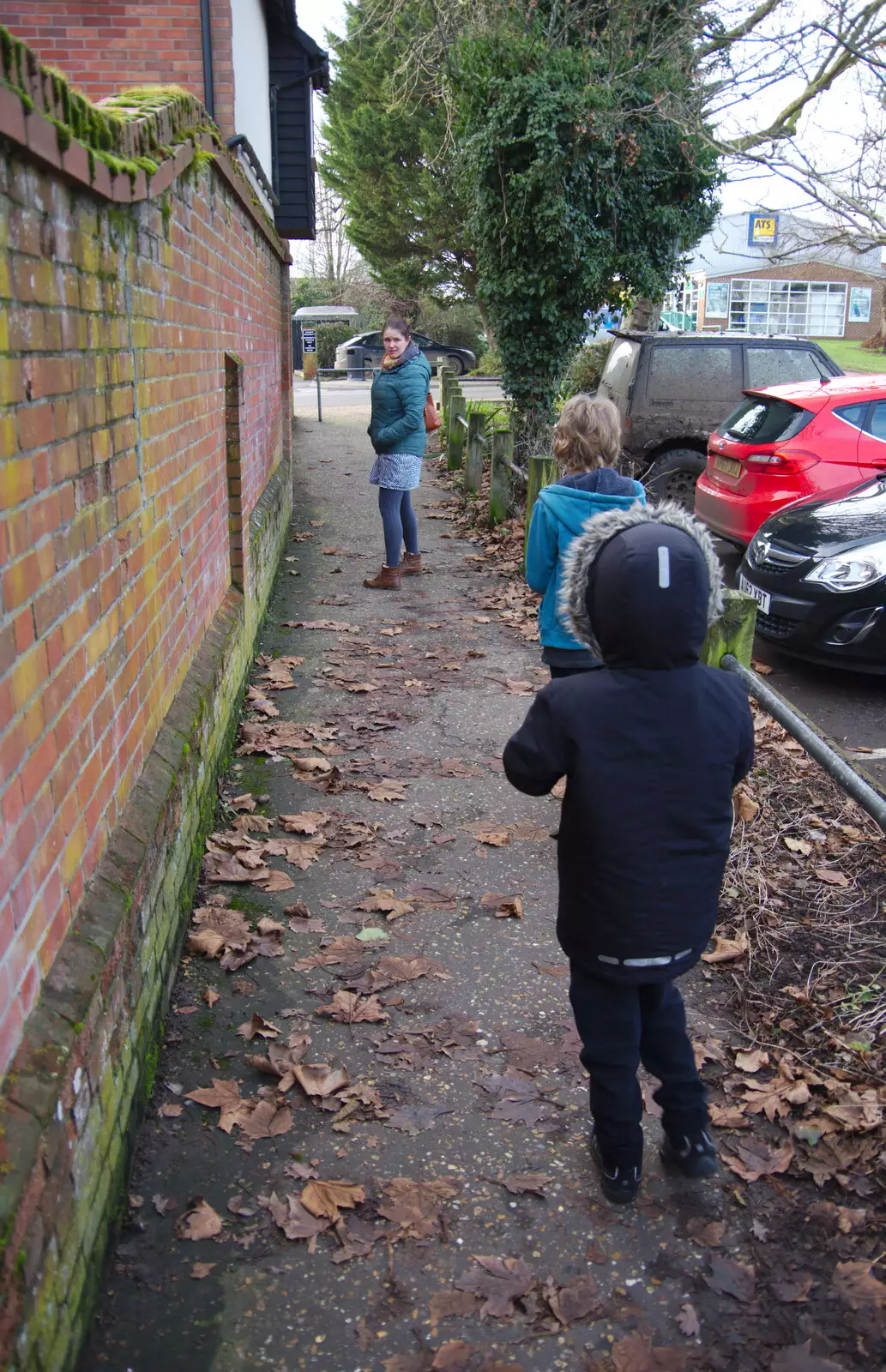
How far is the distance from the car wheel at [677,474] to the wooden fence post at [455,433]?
410 cm

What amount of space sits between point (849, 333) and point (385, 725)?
6354 cm

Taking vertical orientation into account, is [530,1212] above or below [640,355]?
below

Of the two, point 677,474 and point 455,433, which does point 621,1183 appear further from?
point 455,433

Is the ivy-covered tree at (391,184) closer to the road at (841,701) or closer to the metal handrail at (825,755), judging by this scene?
the road at (841,701)

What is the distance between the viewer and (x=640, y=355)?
11.6 meters

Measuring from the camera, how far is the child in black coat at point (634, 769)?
2.37 metres

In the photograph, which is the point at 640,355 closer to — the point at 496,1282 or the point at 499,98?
the point at 499,98

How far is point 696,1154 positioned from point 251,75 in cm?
1025

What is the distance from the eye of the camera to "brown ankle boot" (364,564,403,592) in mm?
8688

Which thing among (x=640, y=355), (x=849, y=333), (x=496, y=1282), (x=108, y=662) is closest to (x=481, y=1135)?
(x=496, y=1282)

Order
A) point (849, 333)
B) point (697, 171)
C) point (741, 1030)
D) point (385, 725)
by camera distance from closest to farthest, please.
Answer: point (741, 1030)
point (385, 725)
point (697, 171)
point (849, 333)

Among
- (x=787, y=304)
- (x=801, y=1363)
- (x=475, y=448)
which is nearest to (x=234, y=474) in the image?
(x=801, y=1363)

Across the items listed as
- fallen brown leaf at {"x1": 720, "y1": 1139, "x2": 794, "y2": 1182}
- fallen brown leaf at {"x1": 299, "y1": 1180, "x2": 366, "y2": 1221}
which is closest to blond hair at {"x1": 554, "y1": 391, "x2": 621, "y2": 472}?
fallen brown leaf at {"x1": 720, "y1": 1139, "x2": 794, "y2": 1182}

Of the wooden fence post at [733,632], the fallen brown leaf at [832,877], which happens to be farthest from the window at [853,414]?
the fallen brown leaf at [832,877]
